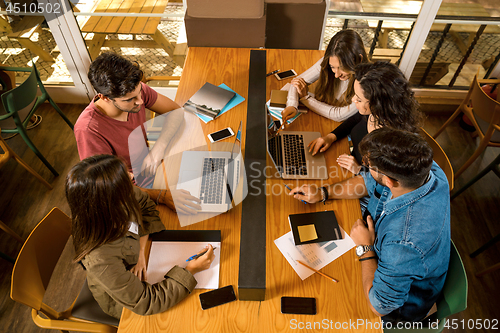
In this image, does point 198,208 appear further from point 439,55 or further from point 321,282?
point 439,55

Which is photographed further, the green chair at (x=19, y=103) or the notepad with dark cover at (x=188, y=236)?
the green chair at (x=19, y=103)

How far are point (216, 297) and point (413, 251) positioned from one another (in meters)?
0.77

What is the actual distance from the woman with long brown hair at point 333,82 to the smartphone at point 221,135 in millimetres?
340

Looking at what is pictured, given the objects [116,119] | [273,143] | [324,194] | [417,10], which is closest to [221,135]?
[273,143]

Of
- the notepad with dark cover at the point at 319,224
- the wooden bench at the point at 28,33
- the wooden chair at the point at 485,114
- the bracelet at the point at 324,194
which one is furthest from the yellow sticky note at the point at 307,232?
the wooden bench at the point at 28,33

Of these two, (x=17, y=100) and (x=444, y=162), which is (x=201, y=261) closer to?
(x=444, y=162)

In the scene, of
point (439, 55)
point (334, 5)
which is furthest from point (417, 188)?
point (439, 55)

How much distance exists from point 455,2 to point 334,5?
1041mm

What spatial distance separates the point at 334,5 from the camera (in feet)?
8.80

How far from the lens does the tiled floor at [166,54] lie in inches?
112

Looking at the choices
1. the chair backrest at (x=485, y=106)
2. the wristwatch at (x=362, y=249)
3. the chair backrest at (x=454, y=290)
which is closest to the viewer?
the chair backrest at (x=454, y=290)

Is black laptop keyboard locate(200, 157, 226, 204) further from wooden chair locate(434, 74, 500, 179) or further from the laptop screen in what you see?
wooden chair locate(434, 74, 500, 179)

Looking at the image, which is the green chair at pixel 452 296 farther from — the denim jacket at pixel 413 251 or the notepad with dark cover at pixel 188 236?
the notepad with dark cover at pixel 188 236

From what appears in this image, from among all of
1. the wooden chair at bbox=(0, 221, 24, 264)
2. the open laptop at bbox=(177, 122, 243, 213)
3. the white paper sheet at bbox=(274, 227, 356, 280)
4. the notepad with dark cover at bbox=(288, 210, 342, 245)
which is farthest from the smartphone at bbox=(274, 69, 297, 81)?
the wooden chair at bbox=(0, 221, 24, 264)
